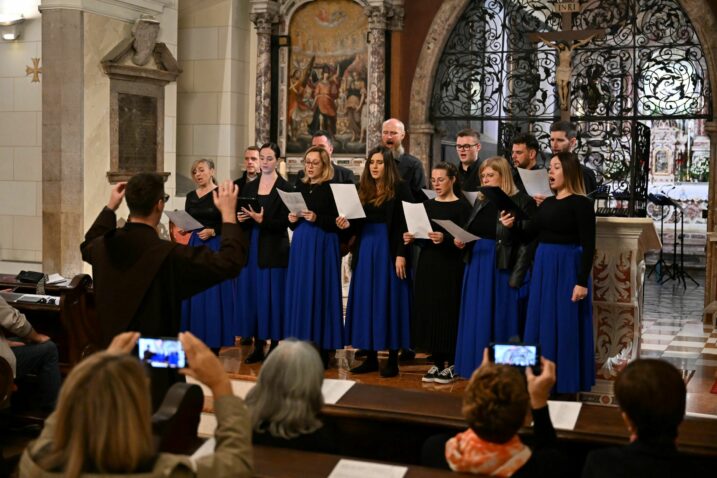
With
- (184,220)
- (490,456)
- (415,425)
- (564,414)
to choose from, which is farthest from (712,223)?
(490,456)

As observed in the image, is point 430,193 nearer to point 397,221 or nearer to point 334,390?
point 397,221

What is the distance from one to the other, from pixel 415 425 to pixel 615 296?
2641 mm

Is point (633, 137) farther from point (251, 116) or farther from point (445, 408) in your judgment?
point (445, 408)

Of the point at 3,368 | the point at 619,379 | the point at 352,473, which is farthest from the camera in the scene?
the point at 3,368

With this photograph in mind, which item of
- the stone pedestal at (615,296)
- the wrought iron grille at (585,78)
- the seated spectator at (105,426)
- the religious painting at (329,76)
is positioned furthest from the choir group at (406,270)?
the religious painting at (329,76)

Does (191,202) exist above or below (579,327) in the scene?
above

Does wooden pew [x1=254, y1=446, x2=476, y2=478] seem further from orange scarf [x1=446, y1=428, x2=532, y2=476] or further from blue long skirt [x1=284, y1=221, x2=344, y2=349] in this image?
blue long skirt [x1=284, y1=221, x2=344, y2=349]

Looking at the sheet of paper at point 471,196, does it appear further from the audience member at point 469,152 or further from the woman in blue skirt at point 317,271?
the woman in blue skirt at point 317,271

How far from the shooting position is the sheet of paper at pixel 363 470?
288 cm

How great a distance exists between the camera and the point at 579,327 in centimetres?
566

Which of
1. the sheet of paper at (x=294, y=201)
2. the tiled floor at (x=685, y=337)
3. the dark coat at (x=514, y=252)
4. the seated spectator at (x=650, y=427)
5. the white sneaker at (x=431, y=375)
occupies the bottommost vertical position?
the tiled floor at (x=685, y=337)

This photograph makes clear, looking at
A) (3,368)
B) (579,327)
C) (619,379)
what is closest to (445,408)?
(619,379)

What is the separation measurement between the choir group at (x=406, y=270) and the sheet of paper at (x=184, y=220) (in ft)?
0.60

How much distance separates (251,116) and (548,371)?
382 inches
